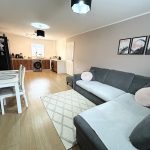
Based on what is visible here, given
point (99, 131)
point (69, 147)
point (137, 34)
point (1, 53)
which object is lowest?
point (69, 147)

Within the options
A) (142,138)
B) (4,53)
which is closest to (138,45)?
(142,138)

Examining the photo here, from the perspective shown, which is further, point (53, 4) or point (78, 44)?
point (78, 44)

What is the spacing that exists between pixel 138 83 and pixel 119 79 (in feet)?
1.64

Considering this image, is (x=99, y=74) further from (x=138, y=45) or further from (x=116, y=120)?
(x=116, y=120)

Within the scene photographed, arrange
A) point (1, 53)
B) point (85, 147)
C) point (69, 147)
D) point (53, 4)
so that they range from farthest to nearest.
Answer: point (1, 53)
point (53, 4)
point (69, 147)
point (85, 147)

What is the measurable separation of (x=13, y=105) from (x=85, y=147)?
2.12 m

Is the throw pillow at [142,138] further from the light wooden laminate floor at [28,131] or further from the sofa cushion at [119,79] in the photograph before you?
the sofa cushion at [119,79]

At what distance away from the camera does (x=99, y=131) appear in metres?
1.13

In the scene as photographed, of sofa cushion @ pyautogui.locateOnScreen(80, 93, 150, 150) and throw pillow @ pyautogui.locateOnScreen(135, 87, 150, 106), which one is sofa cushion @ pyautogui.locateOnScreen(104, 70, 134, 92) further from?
sofa cushion @ pyautogui.locateOnScreen(80, 93, 150, 150)

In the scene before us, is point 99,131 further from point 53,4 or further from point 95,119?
point 53,4

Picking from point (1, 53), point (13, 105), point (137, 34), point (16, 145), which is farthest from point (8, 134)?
point (1, 53)

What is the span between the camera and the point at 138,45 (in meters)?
2.38

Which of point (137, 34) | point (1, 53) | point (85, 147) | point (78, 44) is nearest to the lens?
point (85, 147)

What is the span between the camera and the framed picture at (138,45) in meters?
2.29
